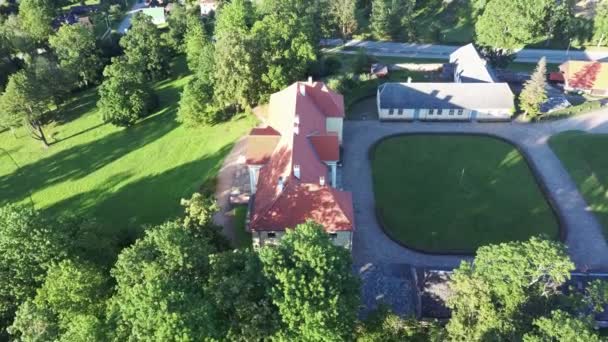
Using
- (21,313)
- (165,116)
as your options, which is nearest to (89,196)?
(165,116)

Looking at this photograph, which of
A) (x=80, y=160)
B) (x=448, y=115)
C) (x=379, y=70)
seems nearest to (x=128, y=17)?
(x=80, y=160)

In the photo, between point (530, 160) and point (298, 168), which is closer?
point (298, 168)

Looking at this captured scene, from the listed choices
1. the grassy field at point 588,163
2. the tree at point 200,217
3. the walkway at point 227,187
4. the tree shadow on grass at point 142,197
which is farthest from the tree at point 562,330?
the tree shadow on grass at point 142,197

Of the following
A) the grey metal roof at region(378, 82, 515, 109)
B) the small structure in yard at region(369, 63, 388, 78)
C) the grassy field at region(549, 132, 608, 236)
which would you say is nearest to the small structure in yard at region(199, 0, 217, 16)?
the small structure in yard at region(369, 63, 388, 78)

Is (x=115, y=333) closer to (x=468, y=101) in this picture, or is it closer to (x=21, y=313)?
(x=21, y=313)

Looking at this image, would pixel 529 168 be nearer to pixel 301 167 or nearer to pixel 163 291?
pixel 301 167

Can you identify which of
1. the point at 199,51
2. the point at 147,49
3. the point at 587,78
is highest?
the point at 147,49
